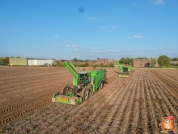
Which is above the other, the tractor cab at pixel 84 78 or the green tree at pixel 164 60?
the green tree at pixel 164 60

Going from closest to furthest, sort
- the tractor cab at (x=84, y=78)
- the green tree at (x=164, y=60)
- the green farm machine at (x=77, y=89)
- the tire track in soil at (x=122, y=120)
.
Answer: the tire track in soil at (x=122, y=120) < the green farm machine at (x=77, y=89) < the tractor cab at (x=84, y=78) < the green tree at (x=164, y=60)

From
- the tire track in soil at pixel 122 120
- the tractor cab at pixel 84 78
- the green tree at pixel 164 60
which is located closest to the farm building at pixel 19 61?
the tractor cab at pixel 84 78

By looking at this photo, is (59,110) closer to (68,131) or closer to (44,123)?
(44,123)

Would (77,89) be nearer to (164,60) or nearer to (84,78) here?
(84,78)

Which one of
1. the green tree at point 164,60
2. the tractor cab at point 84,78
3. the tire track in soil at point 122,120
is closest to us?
the tire track in soil at point 122,120

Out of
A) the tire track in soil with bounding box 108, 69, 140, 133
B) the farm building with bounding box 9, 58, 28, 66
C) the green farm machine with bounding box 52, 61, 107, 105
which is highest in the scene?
the farm building with bounding box 9, 58, 28, 66

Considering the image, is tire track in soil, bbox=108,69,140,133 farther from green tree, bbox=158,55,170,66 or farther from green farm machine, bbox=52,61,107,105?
green tree, bbox=158,55,170,66

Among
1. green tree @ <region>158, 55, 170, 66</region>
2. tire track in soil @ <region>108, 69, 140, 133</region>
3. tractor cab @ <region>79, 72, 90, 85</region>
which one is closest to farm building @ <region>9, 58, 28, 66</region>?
tractor cab @ <region>79, 72, 90, 85</region>

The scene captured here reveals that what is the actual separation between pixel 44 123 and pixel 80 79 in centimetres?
427

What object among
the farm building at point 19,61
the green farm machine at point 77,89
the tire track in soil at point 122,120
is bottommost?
the tire track in soil at point 122,120

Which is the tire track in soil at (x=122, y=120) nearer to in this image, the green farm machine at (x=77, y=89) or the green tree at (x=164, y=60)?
the green farm machine at (x=77, y=89)

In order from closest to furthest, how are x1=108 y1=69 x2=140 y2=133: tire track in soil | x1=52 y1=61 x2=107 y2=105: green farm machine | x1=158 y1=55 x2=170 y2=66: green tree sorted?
x1=108 y1=69 x2=140 y2=133: tire track in soil → x1=52 y1=61 x2=107 y2=105: green farm machine → x1=158 y1=55 x2=170 y2=66: green tree

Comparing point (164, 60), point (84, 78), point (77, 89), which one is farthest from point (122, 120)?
point (164, 60)

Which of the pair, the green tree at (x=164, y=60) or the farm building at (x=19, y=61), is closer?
the farm building at (x=19, y=61)
